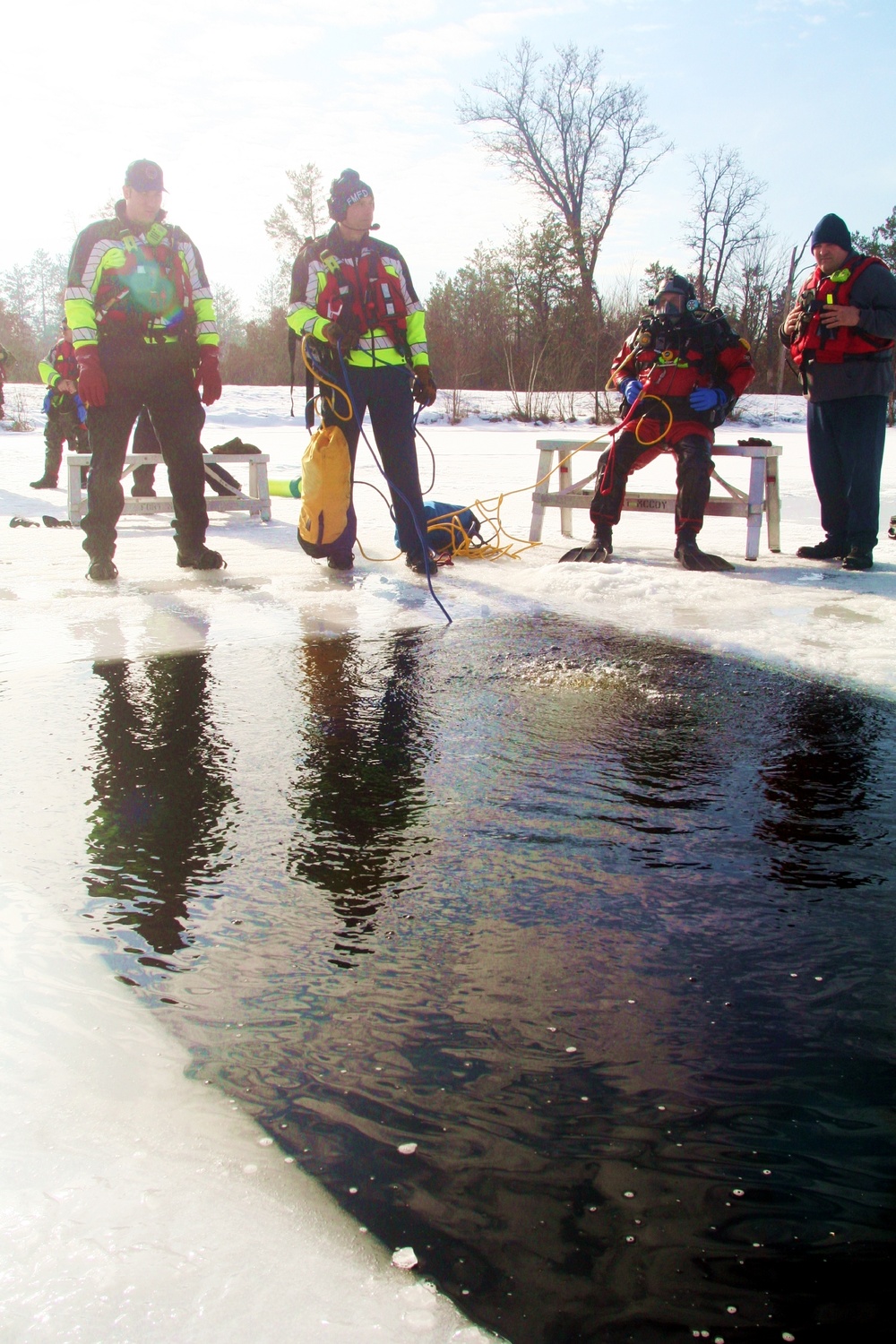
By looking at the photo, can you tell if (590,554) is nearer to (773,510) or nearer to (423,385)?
(773,510)

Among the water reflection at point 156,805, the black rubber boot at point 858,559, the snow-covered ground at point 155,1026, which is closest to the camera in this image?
the snow-covered ground at point 155,1026

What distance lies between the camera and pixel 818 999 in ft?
5.08

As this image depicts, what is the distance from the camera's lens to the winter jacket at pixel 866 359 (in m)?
5.18

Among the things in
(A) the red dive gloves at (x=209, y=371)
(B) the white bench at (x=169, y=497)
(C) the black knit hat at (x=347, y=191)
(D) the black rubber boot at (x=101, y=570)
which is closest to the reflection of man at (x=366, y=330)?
(C) the black knit hat at (x=347, y=191)

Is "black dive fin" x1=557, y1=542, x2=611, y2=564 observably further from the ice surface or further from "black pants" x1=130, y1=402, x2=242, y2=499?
"black pants" x1=130, y1=402, x2=242, y2=499

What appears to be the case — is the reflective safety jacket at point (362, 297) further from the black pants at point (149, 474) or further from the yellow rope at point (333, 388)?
the black pants at point (149, 474)

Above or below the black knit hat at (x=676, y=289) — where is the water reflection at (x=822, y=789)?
below

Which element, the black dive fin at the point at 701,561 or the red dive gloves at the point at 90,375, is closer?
the red dive gloves at the point at 90,375

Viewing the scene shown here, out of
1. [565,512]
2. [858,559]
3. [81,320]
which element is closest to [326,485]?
[81,320]

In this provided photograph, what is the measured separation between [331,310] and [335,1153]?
175 inches

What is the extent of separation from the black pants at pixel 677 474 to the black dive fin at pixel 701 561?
12 cm

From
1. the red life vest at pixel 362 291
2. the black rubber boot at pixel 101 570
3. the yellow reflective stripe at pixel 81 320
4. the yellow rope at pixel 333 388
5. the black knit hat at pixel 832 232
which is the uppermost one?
the black knit hat at pixel 832 232

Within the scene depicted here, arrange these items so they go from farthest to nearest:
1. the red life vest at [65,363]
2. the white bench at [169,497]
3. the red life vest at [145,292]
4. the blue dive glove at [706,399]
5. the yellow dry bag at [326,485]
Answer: the red life vest at [65,363], the white bench at [169,497], the blue dive glove at [706,399], the yellow dry bag at [326,485], the red life vest at [145,292]

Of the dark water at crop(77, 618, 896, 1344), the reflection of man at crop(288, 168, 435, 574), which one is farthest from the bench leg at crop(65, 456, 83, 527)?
the dark water at crop(77, 618, 896, 1344)
